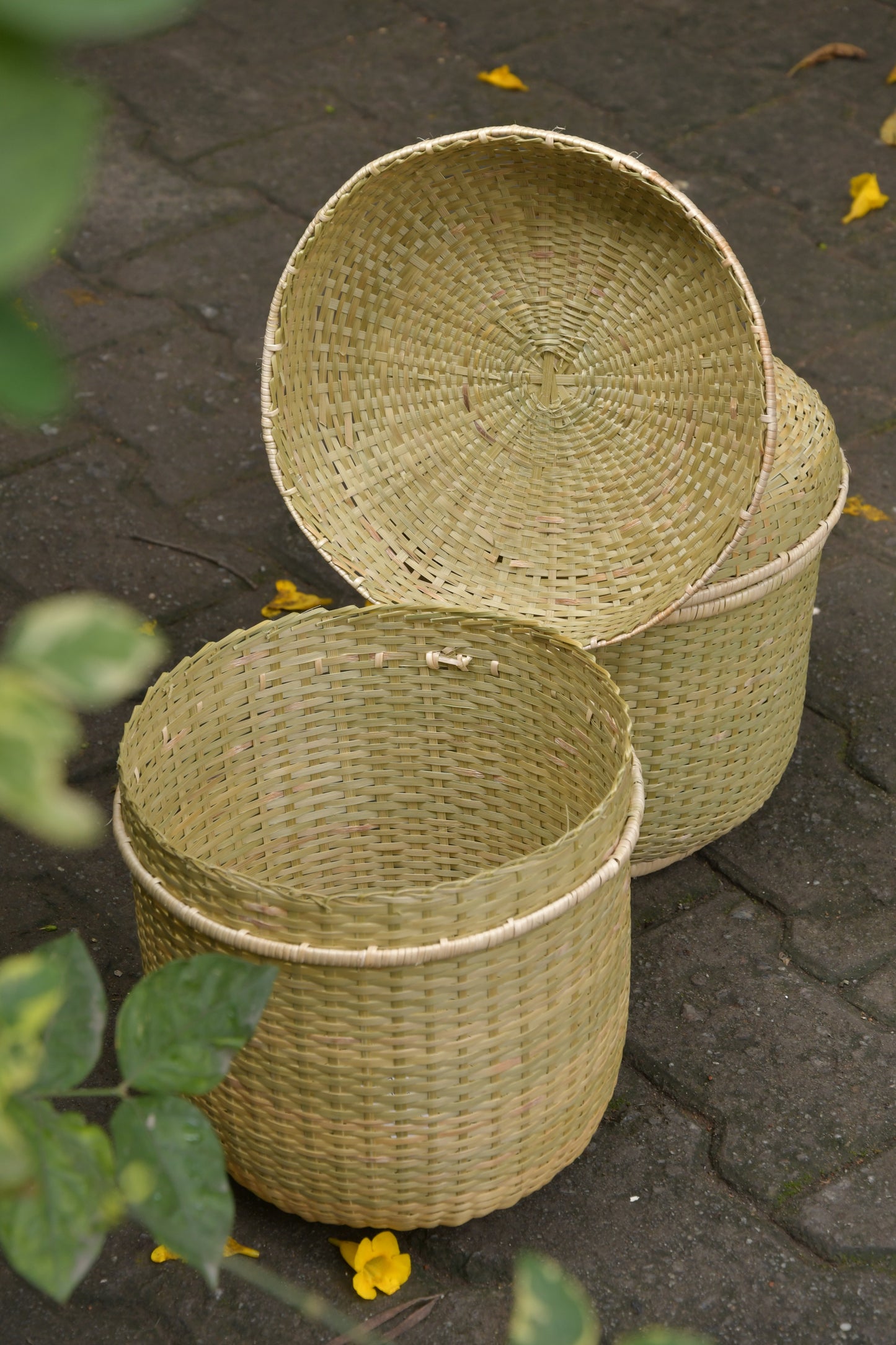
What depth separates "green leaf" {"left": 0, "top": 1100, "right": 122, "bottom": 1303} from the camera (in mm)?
682

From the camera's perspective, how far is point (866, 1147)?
1.54 meters

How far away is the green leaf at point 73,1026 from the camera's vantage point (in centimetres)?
74

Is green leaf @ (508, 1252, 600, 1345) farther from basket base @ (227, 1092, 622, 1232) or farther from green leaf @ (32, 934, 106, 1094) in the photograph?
basket base @ (227, 1092, 622, 1232)

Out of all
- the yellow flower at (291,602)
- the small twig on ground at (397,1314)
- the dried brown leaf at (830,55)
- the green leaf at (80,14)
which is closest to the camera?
the green leaf at (80,14)

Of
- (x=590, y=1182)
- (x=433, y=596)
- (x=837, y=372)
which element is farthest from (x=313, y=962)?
(x=837, y=372)

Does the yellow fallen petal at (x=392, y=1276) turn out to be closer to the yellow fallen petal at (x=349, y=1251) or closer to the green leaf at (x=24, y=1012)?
the yellow fallen petal at (x=349, y=1251)

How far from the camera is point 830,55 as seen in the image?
Answer: 12.0 feet

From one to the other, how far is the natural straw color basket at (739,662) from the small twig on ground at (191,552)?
34.4 inches

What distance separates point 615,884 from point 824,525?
0.57 meters

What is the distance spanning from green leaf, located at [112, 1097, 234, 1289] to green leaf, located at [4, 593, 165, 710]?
381 mm

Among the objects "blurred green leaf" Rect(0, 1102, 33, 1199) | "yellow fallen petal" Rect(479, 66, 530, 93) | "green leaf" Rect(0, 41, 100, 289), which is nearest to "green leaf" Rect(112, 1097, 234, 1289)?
"blurred green leaf" Rect(0, 1102, 33, 1199)

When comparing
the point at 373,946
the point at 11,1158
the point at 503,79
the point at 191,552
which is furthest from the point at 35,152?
the point at 503,79

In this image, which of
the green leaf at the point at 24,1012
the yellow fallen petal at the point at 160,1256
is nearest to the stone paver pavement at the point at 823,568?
the yellow fallen petal at the point at 160,1256

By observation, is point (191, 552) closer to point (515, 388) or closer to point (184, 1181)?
point (515, 388)
